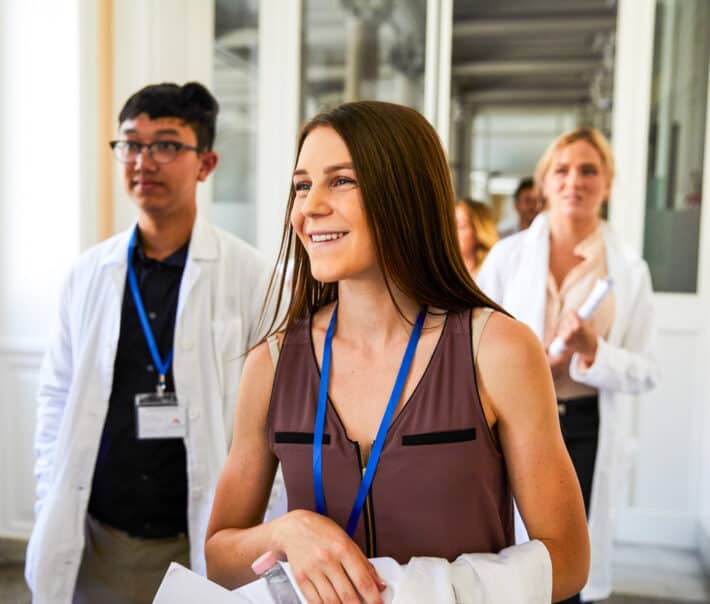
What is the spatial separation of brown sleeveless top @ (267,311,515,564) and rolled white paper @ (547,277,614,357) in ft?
3.12

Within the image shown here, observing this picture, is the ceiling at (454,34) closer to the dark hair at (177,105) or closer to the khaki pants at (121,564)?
the dark hair at (177,105)

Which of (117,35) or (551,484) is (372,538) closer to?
(551,484)

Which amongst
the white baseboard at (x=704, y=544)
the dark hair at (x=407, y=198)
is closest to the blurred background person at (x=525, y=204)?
the white baseboard at (x=704, y=544)

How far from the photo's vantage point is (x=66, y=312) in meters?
1.79

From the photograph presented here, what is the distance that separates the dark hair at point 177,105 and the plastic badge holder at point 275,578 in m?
1.17

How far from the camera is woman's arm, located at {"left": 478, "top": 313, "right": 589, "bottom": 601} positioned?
0.93m

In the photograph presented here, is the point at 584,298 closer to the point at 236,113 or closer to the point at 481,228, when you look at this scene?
the point at 481,228

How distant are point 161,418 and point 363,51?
9.34ft

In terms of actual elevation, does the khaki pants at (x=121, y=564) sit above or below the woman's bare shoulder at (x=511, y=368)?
below

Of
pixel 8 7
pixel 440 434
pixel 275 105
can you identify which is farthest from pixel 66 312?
pixel 275 105

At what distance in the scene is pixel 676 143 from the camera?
3438mm

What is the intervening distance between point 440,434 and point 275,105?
3095 mm

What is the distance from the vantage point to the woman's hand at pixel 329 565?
0.85 m

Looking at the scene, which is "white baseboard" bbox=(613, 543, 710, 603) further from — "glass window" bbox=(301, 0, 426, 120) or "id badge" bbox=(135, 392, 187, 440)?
"glass window" bbox=(301, 0, 426, 120)
